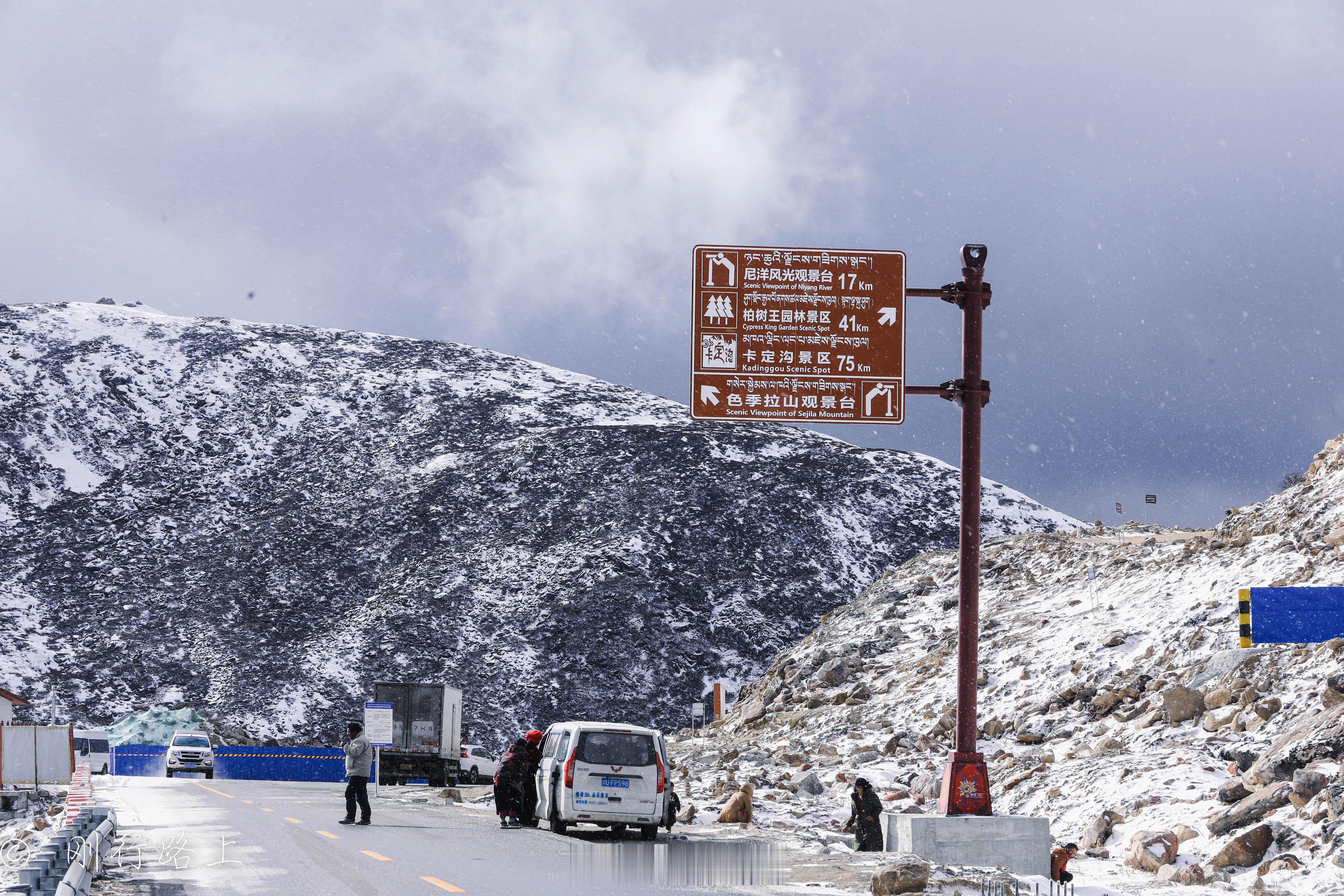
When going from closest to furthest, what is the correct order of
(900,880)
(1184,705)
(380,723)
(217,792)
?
(900,880), (1184,705), (380,723), (217,792)

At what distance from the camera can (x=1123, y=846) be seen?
1450cm

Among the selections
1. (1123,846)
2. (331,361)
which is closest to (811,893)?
(1123,846)

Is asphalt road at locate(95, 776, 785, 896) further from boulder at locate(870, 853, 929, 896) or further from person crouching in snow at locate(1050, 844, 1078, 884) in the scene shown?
person crouching in snow at locate(1050, 844, 1078, 884)

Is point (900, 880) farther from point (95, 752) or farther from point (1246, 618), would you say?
point (95, 752)

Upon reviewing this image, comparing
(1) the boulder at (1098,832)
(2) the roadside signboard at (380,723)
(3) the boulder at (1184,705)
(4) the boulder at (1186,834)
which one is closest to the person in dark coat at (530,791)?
(2) the roadside signboard at (380,723)

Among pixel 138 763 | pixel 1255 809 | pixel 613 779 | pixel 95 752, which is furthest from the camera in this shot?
pixel 95 752

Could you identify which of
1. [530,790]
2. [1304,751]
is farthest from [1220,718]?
[530,790]

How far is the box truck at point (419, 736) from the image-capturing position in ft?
115

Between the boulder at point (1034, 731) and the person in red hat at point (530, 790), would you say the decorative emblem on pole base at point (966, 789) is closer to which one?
the person in red hat at point (530, 790)

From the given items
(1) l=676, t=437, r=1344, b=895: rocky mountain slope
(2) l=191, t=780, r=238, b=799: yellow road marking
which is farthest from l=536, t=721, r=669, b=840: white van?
(2) l=191, t=780, r=238, b=799: yellow road marking

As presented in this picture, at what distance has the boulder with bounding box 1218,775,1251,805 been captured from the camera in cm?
1441

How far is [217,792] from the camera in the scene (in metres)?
29.2

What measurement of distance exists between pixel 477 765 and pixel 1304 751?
2997 centimetres

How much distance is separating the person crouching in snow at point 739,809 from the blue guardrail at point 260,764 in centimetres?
2305
